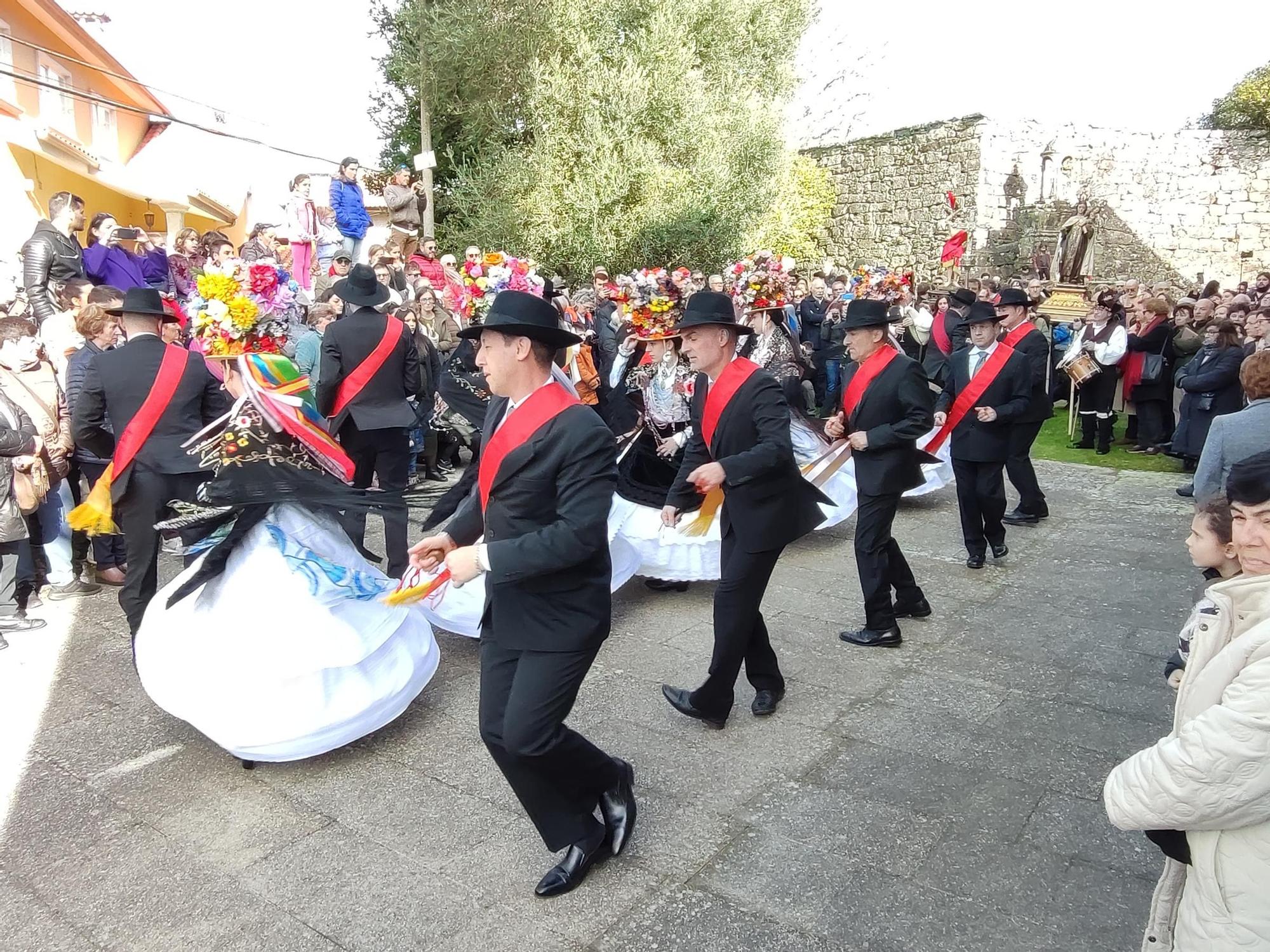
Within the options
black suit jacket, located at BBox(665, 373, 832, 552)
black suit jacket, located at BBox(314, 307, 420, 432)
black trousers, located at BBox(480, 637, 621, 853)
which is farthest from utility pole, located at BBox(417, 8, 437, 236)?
black trousers, located at BBox(480, 637, 621, 853)

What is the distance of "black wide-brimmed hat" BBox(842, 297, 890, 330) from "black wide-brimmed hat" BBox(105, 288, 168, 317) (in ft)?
11.7

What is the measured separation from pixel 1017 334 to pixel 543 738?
17.6ft

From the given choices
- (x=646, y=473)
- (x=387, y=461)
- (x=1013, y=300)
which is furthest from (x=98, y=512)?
(x=1013, y=300)

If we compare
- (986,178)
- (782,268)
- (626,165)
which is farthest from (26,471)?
(986,178)

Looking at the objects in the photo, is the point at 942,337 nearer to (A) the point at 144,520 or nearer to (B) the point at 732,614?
(B) the point at 732,614

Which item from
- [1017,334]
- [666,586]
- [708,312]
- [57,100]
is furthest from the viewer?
[57,100]

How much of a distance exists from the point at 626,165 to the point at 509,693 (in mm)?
15838

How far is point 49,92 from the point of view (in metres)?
19.0

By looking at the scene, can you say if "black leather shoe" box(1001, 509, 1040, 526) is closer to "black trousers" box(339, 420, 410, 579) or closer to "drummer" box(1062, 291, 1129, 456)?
"drummer" box(1062, 291, 1129, 456)

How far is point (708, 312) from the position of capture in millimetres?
4047

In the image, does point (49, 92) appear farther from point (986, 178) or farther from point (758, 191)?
point (986, 178)

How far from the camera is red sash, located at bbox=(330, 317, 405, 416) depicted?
6.12m

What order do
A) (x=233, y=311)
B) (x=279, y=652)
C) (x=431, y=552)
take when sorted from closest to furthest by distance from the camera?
(x=431, y=552) < (x=279, y=652) < (x=233, y=311)

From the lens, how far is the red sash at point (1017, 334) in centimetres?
682
